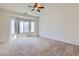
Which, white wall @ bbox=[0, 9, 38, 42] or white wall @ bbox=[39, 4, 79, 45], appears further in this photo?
white wall @ bbox=[0, 9, 38, 42]

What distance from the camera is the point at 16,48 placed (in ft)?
15.1

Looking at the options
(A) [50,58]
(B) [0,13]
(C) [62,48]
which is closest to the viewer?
(A) [50,58]

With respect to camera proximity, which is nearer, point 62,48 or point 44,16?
point 62,48

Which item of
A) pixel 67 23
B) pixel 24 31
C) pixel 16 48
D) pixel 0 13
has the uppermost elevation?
pixel 0 13

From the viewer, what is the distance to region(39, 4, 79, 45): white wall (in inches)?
186

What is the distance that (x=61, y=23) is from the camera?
5320mm

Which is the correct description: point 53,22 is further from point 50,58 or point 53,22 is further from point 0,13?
point 50,58

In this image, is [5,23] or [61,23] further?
[5,23]

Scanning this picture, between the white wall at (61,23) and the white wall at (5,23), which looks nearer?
the white wall at (61,23)

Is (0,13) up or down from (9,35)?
up

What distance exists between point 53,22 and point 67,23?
84 cm

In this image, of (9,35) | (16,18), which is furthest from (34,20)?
(9,35)

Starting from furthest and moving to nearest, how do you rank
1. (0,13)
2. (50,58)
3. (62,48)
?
(0,13) → (62,48) → (50,58)

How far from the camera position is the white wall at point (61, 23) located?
4.72 meters
